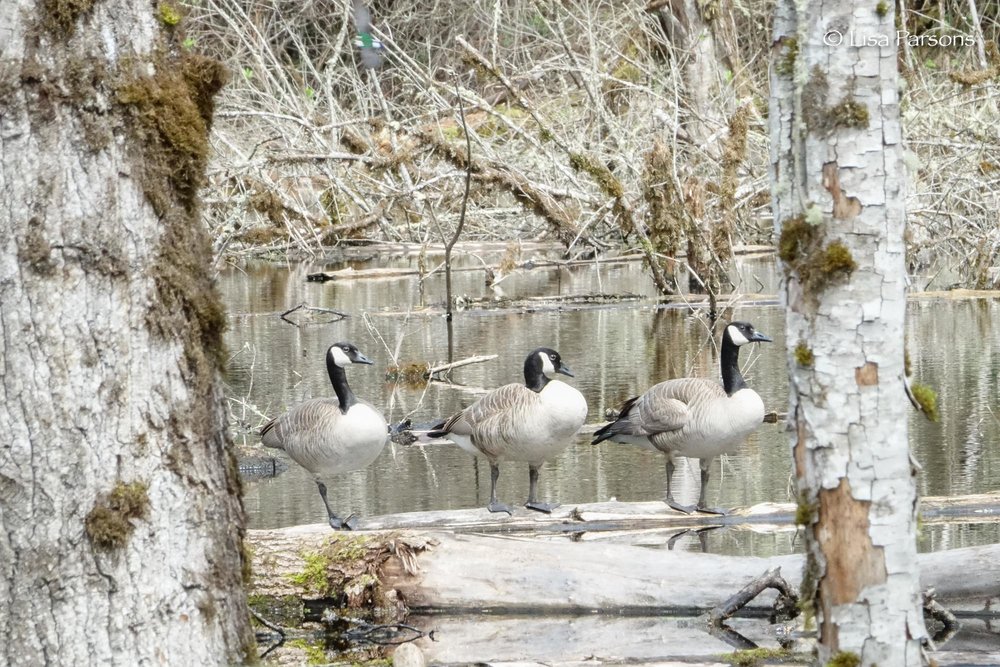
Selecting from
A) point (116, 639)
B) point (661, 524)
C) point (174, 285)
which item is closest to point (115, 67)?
point (174, 285)

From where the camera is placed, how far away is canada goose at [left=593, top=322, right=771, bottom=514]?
7.93 m

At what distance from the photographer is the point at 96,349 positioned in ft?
13.2

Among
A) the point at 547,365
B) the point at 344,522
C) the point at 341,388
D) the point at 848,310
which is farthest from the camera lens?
the point at 547,365

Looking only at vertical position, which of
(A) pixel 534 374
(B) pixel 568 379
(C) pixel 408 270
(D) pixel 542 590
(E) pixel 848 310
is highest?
(C) pixel 408 270

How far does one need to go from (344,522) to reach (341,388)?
1.24 m

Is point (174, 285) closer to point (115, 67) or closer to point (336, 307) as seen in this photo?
point (115, 67)

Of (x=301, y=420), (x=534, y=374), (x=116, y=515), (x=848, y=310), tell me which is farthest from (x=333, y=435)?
(x=848, y=310)

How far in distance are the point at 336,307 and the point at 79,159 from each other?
1242 centimetres

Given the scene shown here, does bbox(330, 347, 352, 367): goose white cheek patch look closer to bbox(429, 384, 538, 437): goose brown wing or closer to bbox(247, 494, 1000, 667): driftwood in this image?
bbox(429, 384, 538, 437): goose brown wing

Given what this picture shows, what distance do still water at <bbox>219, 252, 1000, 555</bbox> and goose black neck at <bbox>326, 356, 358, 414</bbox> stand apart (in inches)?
24.0

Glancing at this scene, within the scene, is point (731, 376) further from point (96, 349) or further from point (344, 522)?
point (96, 349)

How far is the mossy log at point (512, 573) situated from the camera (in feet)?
20.0

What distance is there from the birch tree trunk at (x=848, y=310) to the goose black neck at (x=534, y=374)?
4.33 metres

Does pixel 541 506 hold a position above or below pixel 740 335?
below
